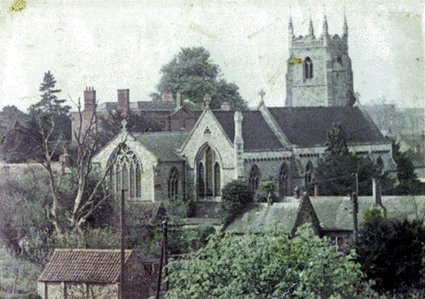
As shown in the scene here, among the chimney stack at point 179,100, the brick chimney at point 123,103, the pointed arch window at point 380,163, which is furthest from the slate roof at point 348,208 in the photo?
the chimney stack at point 179,100

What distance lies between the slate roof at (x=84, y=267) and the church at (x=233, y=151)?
17.2 m

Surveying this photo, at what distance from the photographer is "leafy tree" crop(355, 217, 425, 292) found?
120ft

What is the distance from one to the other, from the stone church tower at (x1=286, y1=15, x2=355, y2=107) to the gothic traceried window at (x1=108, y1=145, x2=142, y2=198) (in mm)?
36817

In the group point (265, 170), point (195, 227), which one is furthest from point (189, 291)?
point (265, 170)

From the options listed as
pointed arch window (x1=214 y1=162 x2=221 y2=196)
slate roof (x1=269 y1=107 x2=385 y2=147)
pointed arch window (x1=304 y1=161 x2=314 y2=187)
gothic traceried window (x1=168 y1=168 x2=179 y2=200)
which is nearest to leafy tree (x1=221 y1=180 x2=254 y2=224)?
pointed arch window (x1=214 y1=162 x2=221 y2=196)

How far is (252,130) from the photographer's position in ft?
208

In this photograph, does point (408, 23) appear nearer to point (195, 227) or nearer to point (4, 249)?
point (4, 249)

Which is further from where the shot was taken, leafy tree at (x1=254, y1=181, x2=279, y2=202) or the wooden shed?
leafy tree at (x1=254, y1=181, x2=279, y2=202)

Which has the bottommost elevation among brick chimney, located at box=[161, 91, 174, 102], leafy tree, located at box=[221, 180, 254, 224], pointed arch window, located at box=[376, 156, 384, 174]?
leafy tree, located at box=[221, 180, 254, 224]

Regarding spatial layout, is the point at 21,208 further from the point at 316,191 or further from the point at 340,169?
the point at 340,169

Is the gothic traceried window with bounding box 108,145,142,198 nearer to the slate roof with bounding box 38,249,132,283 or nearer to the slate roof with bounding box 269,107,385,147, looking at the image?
the slate roof with bounding box 269,107,385,147

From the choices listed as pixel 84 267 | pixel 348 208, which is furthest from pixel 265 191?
pixel 84 267

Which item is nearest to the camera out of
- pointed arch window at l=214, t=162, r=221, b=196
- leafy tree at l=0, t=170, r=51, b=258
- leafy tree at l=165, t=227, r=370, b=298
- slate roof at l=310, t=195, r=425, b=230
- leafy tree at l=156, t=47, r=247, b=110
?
leafy tree at l=165, t=227, r=370, b=298

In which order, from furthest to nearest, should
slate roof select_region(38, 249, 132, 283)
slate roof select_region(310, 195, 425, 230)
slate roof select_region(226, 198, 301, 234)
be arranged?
slate roof select_region(310, 195, 425, 230) < slate roof select_region(226, 198, 301, 234) < slate roof select_region(38, 249, 132, 283)
